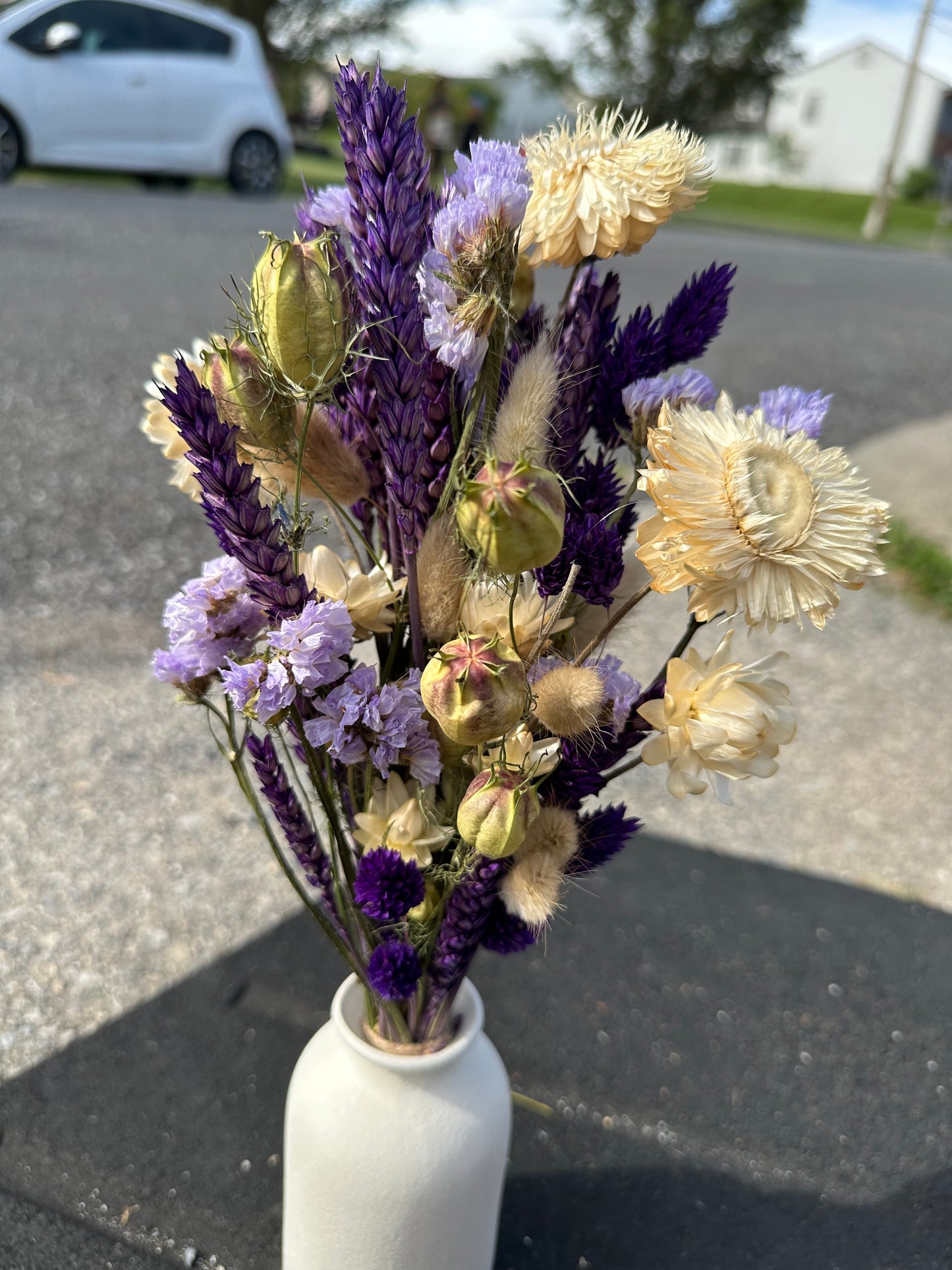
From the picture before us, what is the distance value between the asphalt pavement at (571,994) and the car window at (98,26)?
5.35m

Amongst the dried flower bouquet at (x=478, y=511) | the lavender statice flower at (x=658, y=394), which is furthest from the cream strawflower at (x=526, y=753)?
the lavender statice flower at (x=658, y=394)

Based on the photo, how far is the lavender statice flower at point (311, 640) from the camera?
67 cm

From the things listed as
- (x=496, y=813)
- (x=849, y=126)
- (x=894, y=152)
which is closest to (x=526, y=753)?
(x=496, y=813)

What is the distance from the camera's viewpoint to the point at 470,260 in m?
0.64

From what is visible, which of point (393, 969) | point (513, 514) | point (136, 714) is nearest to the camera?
point (513, 514)

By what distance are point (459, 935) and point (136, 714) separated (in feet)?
5.40

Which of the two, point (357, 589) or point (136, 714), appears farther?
point (136, 714)

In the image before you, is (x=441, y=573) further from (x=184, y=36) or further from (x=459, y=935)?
(x=184, y=36)

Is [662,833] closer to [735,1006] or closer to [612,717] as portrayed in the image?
[735,1006]

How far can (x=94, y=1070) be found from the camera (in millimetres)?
1350

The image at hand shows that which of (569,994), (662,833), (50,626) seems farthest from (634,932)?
(50,626)

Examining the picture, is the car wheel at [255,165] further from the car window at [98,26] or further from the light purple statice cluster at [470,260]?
the light purple statice cluster at [470,260]

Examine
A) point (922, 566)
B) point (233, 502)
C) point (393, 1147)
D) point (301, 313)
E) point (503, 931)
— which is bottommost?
point (922, 566)

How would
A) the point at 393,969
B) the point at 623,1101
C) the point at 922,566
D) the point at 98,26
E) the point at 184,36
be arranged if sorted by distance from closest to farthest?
the point at 393,969, the point at 623,1101, the point at 922,566, the point at 98,26, the point at 184,36
